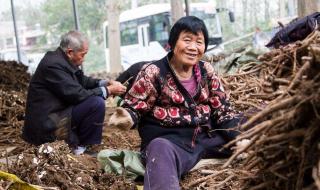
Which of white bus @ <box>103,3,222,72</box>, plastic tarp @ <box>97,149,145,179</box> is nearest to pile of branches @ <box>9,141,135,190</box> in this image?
plastic tarp @ <box>97,149,145,179</box>

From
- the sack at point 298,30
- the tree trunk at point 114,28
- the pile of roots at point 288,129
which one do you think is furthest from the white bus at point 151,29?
the pile of roots at point 288,129

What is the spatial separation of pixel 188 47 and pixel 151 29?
50.7 ft

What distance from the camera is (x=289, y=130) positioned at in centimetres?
177

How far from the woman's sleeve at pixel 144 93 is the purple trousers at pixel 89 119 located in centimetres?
118

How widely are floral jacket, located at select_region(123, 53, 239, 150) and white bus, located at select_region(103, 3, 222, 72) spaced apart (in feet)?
→ 40.8

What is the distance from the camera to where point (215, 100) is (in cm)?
339

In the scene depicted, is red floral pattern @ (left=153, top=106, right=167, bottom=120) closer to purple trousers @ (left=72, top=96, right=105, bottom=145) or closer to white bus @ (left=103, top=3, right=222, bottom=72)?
purple trousers @ (left=72, top=96, right=105, bottom=145)

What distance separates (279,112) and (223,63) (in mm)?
4324

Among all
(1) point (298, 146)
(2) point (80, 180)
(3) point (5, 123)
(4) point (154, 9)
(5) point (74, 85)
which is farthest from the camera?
(4) point (154, 9)

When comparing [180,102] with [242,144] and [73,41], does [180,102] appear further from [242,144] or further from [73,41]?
[73,41]

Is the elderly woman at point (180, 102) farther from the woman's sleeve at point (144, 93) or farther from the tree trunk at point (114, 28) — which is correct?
the tree trunk at point (114, 28)

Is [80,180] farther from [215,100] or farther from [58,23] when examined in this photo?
[58,23]

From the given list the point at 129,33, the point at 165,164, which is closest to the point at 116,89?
the point at 165,164

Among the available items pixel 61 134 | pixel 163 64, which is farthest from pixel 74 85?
pixel 163 64
